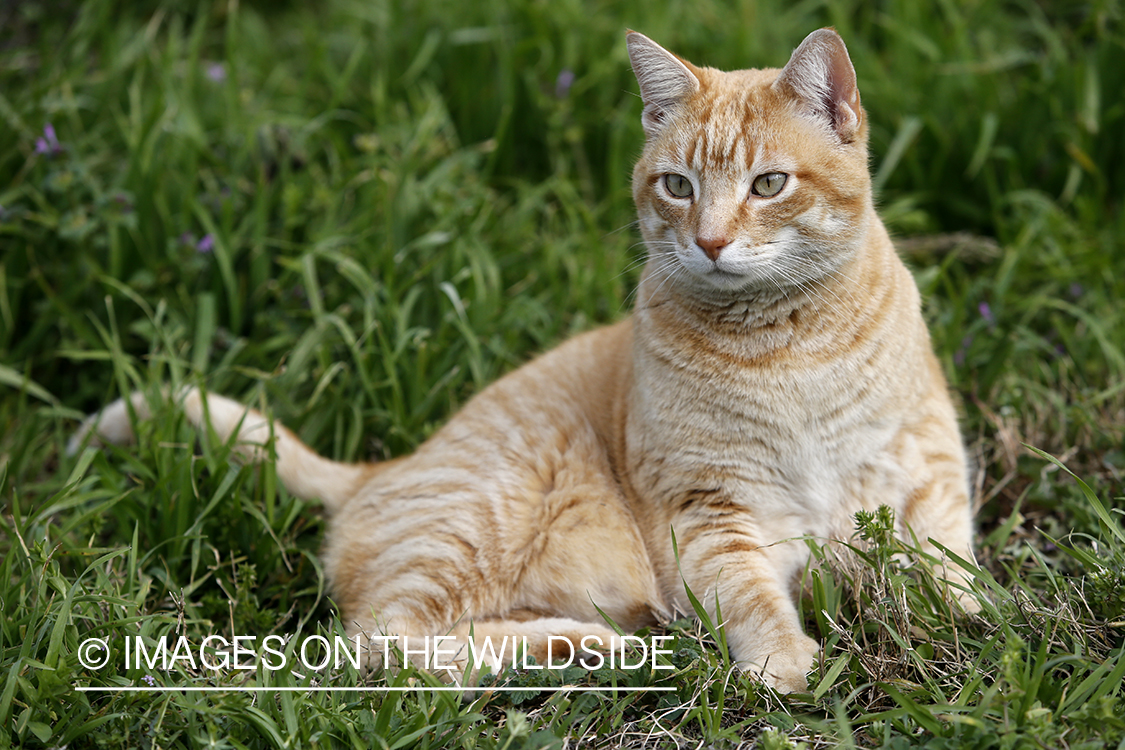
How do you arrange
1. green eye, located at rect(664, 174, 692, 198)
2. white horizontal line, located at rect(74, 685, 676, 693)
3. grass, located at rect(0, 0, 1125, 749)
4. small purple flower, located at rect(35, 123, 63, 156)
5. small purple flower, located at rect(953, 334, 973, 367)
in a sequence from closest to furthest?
white horizontal line, located at rect(74, 685, 676, 693) → grass, located at rect(0, 0, 1125, 749) → green eye, located at rect(664, 174, 692, 198) → small purple flower, located at rect(953, 334, 973, 367) → small purple flower, located at rect(35, 123, 63, 156)

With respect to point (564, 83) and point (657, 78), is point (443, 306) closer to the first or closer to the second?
point (657, 78)

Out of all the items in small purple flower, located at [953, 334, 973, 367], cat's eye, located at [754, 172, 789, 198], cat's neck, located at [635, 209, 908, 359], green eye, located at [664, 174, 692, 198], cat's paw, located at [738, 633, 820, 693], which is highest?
cat's eye, located at [754, 172, 789, 198]

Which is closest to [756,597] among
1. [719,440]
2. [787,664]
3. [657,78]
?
[787,664]

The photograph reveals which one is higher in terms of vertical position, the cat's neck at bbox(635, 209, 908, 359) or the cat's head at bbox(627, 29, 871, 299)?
the cat's head at bbox(627, 29, 871, 299)

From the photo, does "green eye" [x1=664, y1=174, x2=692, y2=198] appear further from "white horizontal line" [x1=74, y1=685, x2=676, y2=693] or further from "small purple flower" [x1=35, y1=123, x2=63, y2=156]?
"small purple flower" [x1=35, y1=123, x2=63, y2=156]

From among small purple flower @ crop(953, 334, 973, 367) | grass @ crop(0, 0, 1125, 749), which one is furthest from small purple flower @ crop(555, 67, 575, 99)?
small purple flower @ crop(953, 334, 973, 367)

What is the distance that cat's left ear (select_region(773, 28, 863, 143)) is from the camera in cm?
257

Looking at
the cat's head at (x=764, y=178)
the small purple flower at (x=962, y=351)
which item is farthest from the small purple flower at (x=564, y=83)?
the small purple flower at (x=962, y=351)

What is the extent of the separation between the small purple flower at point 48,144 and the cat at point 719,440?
222 cm

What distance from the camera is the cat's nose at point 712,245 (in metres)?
2.52

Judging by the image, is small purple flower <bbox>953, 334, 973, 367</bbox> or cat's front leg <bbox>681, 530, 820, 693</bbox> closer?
cat's front leg <bbox>681, 530, 820, 693</bbox>

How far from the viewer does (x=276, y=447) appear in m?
3.29

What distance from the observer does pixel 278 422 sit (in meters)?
3.50

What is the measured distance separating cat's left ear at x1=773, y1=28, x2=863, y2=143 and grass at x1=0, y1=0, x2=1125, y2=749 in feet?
2.46
